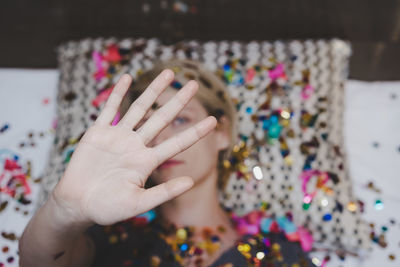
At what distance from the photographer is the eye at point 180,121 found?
63.7 inches

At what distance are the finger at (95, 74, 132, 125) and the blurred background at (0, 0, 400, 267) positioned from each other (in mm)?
946

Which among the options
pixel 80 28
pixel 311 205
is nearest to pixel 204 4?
pixel 80 28

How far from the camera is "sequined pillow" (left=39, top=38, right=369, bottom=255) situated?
178 centimetres

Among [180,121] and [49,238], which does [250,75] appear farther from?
[49,238]

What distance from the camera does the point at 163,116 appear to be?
1141 millimetres

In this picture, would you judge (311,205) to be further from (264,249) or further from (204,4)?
(204,4)

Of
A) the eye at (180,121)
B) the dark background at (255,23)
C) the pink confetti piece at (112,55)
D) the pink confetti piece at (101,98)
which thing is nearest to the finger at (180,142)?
the eye at (180,121)

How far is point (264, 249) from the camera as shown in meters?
1.58

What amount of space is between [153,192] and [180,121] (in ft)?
1.99

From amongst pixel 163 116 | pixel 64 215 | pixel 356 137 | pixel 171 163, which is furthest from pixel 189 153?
pixel 356 137

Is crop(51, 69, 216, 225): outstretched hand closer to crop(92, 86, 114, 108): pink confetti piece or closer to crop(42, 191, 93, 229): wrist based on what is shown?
crop(42, 191, 93, 229): wrist

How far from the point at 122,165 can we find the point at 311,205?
3.18 feet

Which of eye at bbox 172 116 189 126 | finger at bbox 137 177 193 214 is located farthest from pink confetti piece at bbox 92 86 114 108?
finger at bbox 137 177 193 214

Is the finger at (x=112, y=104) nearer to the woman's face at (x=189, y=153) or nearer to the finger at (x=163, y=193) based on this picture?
the finger at (x=163, y=193)
